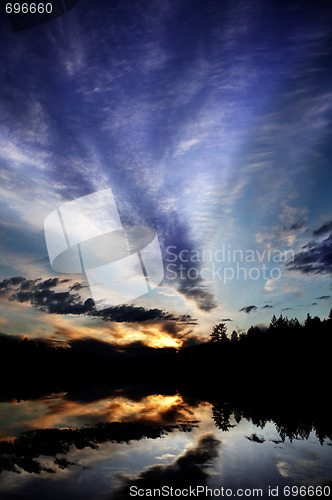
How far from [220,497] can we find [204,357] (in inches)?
4566

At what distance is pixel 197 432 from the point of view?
494 inches

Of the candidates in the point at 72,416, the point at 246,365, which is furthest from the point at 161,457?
the point at 246,365

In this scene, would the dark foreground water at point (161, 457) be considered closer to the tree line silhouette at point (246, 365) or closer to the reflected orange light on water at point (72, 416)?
the reflected orange light on water at point (72, 416)

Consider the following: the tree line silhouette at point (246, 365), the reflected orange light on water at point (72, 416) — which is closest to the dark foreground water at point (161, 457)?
the reflected orange light on water at point (72, 416)

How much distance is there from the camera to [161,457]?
9.20 metres

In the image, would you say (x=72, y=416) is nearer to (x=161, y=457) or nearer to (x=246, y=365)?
(x=161, y=457)

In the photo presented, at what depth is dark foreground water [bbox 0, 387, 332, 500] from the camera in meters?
7.06

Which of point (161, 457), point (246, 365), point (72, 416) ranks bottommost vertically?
point (246, 365)

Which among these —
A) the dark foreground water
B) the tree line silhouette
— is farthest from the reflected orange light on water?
the tree line silhouette

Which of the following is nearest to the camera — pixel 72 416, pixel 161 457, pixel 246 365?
pixel 161 457

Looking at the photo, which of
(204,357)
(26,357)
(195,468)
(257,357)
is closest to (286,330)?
(257,357)

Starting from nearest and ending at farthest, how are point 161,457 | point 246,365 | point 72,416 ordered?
point 161,457 < point 72,416 < point 246,365

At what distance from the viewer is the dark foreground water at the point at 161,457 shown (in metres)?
7.06

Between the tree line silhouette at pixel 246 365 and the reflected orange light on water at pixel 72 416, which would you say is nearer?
the reflected orange light on water at pixel 72 416
